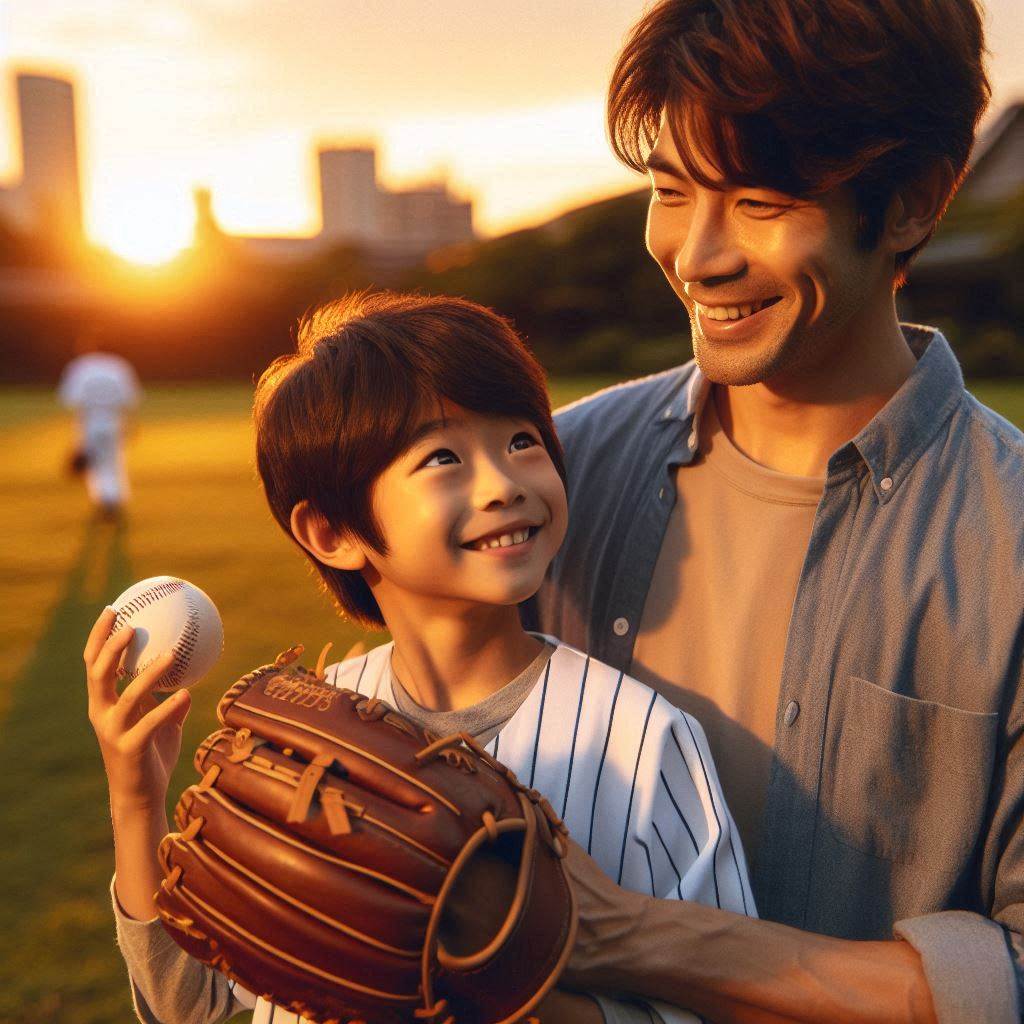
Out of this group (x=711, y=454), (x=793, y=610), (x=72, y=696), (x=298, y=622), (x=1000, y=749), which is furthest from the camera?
(x=298, y=622)

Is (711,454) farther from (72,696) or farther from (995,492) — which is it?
(72,696)

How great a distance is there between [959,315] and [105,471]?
26.1 m

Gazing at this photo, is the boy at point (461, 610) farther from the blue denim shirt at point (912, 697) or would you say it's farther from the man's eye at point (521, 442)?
the blue denim shirt at point (912, 697)

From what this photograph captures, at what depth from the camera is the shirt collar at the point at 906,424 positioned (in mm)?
1979

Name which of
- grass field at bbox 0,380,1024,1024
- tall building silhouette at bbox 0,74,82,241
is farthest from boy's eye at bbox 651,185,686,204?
tall building silhouette at bbox 0,74,82,241

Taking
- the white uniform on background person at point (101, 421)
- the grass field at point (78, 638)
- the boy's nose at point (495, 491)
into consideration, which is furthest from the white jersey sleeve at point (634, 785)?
the white uniform on background person at point (101, 421)

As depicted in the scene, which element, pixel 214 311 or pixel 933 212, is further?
pixel 214 311

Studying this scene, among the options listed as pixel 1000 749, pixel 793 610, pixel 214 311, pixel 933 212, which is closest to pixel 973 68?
pixel 933 212

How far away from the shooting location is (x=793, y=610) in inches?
78.8

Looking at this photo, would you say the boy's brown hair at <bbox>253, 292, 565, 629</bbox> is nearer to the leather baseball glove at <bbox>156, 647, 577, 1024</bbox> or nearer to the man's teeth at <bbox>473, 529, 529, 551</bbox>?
the man's teeth at <bbox>473, 529, 529, 551</bbox>

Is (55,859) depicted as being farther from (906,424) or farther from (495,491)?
(906,424)

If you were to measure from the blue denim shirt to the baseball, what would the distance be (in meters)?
1.03

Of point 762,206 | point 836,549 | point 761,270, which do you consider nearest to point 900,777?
point 836,549

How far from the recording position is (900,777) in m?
1.87
